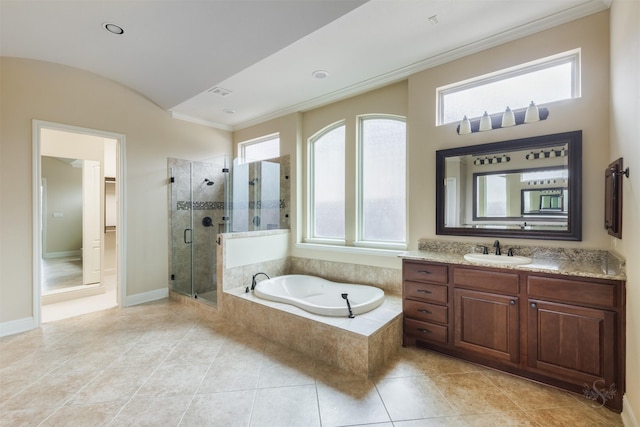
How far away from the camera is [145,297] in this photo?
13.2 ft

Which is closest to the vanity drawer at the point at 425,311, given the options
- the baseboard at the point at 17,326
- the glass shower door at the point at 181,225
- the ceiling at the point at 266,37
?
the ceiling at the point at 266,37

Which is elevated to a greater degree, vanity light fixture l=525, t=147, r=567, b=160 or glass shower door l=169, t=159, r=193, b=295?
vanity light fixture l=525, t=147, r=567, b=160

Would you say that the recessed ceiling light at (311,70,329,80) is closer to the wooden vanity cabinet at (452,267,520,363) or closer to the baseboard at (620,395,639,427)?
the wooden vanity cabinet at (452,267,520,363)

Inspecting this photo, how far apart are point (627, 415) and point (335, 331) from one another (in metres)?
1.86

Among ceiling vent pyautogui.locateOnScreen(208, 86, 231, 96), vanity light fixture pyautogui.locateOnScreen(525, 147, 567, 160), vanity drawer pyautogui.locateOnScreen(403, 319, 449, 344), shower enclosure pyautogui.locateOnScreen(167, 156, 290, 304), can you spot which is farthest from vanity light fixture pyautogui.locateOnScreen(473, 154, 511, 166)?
ceiling vent pyautogui.locateOnScreen(208, 86, 231, 96)

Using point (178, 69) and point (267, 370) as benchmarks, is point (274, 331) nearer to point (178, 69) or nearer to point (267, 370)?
point (267, 370)

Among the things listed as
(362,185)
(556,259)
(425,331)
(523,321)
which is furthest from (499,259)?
(362,185)

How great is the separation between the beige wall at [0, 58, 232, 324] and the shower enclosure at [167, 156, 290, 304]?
0.54ft

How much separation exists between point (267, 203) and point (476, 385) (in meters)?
3.37

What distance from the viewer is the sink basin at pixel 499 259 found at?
222 centimetres

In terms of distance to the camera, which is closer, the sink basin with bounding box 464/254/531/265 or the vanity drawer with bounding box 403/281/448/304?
the sink basin with bounding box 464/254/531/265

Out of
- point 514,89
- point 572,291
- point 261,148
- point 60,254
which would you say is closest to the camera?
point 572,291

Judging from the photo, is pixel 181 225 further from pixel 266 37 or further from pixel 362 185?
pixel 266 37

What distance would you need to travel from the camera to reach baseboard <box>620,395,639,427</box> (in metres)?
1.53
